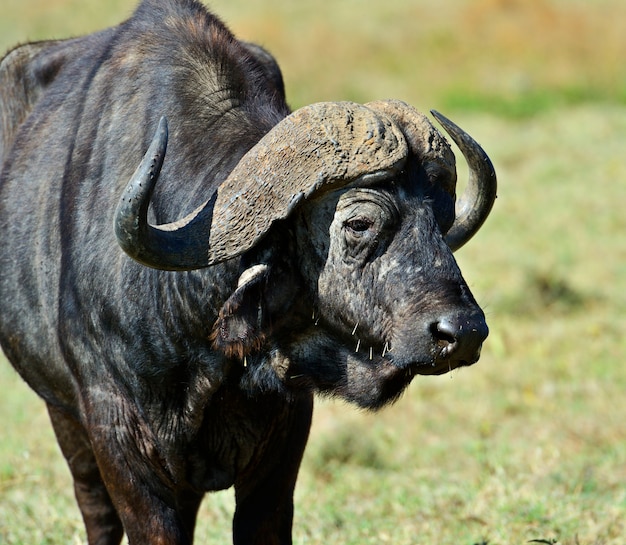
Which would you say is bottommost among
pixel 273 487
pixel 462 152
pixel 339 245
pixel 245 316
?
pixel 273 487

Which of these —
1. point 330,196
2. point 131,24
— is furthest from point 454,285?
point 131,24

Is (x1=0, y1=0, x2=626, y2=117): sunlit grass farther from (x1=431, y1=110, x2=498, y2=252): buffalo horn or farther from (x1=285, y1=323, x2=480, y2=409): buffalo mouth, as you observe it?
(x1=285, y1=323, x2=480, y2=409): buffalo mouth

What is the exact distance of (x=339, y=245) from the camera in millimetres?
3686

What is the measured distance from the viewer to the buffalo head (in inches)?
139

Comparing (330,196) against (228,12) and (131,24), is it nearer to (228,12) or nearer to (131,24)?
(131,24)

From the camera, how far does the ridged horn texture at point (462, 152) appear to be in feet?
12.4

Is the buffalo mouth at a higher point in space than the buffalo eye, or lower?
lower

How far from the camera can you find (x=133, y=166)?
13.6ft

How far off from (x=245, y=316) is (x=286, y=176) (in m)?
0.47

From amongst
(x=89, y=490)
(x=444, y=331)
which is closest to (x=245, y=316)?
(x=444, y=331)

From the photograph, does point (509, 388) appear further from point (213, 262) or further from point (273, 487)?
point (213, 262)

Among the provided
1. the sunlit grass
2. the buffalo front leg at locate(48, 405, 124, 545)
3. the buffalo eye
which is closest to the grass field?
the sunlit grass

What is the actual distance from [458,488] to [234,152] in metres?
2.69

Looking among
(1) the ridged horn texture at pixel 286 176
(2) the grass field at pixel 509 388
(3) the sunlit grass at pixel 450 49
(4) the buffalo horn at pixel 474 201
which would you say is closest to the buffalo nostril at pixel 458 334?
(1) the ridged horn texture at pixel 286 176
